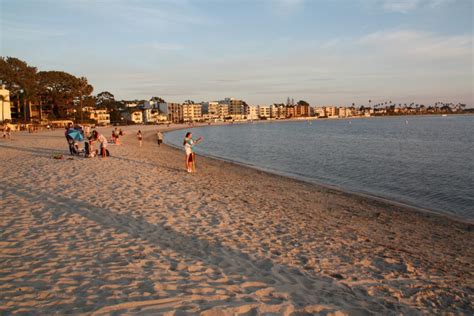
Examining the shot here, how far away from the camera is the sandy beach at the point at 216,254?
4348 millimetres

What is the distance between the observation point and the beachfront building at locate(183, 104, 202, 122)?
187875mm

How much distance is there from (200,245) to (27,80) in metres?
77.3

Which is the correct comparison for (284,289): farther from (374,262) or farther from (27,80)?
(27,80)

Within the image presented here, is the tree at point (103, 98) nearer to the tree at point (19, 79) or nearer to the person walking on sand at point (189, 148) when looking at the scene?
the tree at point (19, 79)

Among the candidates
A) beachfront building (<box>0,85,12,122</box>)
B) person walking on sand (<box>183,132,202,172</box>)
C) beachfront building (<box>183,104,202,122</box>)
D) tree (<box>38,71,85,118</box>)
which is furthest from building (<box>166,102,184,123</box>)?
person walking on sand (<box>183,132,202,172</box>)

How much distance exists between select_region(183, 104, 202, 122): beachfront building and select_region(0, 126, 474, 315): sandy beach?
17806cm

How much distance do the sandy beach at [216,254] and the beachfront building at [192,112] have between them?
584 ft

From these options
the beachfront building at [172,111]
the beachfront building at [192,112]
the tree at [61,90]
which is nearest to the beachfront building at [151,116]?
the beachfront building at [172,111]

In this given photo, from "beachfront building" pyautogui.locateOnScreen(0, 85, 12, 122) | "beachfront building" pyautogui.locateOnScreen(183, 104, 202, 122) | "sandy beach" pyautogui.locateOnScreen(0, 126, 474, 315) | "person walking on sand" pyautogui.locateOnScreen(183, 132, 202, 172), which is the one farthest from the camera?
"beachfront building" pyautogui.locateOnScreen(183, 104, 202, 122)

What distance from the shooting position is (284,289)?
15.6 ft

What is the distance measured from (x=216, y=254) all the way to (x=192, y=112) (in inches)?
7465

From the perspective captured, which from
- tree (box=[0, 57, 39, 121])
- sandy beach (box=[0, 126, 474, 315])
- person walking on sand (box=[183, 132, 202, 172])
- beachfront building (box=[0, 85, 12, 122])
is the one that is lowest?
sandy beach (box=[0, 126, 474, 315])

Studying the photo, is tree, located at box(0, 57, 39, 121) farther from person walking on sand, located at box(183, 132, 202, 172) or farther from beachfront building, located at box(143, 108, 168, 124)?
beachfront building, located at box(143, 108, 168, 124)

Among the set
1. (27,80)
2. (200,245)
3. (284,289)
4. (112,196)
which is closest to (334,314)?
(284,289)
